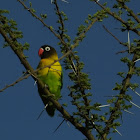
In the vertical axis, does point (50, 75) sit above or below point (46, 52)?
below

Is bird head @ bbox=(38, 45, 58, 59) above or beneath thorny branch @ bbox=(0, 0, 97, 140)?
above

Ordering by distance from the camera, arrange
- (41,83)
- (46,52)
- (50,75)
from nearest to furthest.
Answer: (41,83), (50,75), (46,52)

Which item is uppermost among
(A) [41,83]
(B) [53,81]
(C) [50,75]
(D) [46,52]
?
(D) [46,52]

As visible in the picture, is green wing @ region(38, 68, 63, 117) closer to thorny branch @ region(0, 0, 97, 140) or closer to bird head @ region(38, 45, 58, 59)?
bird head @ region(38, 45, 58, 59)

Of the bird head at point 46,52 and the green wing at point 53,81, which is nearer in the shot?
the green wing at point 53,81

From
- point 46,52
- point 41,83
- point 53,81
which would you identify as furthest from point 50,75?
point 41,83

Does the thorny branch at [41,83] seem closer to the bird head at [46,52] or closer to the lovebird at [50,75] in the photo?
the lovebird at [50,75]

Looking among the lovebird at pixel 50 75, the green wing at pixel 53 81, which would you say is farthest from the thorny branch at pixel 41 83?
the green wing at pixel 53 81

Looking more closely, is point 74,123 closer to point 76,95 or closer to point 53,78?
point 76,95

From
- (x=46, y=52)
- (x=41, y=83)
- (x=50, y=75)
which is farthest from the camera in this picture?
(x=46, y=52)

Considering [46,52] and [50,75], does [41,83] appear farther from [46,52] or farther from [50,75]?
[46,52]

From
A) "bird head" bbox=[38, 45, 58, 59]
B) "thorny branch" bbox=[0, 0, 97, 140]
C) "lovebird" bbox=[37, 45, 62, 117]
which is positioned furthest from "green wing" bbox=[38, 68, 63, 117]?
"thorny branch" bbox=[0, 0, 97, 140]

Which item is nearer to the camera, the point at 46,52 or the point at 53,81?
the point at 53,81

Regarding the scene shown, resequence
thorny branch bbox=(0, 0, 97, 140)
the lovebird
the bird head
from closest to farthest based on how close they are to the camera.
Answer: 1. thorny branch bbox=(0, 0, 97, 140)
2. the lovebird
3. the bird head
